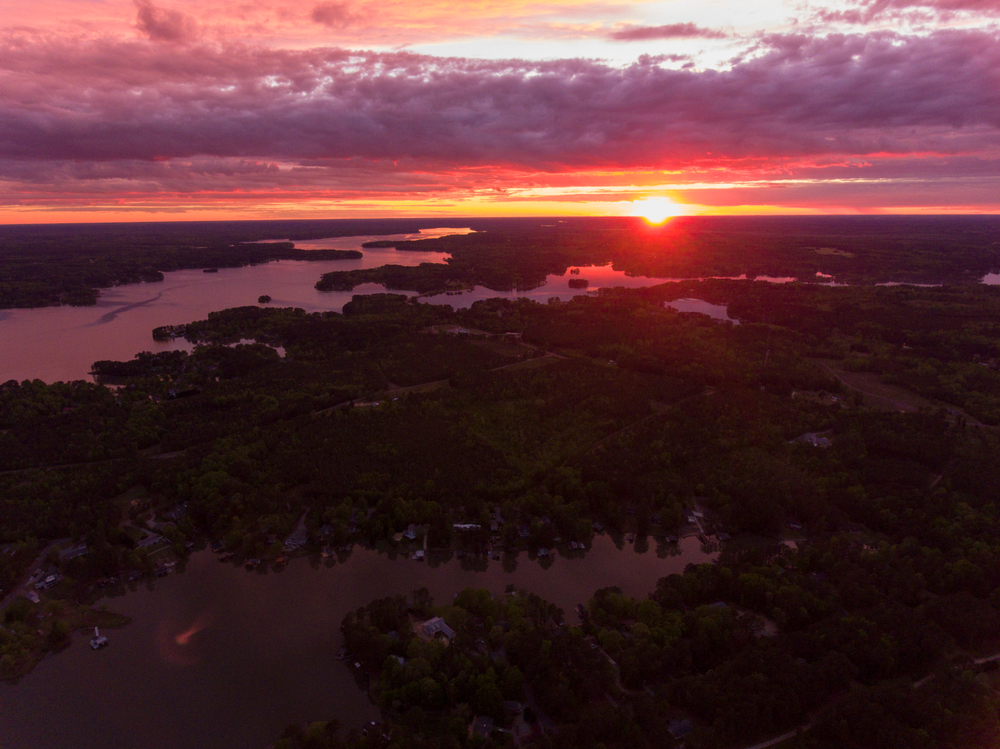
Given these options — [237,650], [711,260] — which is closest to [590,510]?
[237,650]

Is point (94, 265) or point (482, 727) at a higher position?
point (94, 265)

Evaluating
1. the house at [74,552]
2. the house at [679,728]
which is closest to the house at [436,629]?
the house at [679,728]

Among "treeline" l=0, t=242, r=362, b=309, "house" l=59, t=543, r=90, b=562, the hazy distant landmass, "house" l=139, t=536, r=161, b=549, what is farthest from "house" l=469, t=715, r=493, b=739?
"treeline" l=0, t=242, r=362, b=309

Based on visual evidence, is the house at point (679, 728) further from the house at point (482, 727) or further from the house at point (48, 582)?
the house at point (48, 582)

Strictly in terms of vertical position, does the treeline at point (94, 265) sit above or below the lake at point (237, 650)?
above

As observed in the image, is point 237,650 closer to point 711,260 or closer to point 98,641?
point 98,641

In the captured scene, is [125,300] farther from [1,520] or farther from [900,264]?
[900,264]
